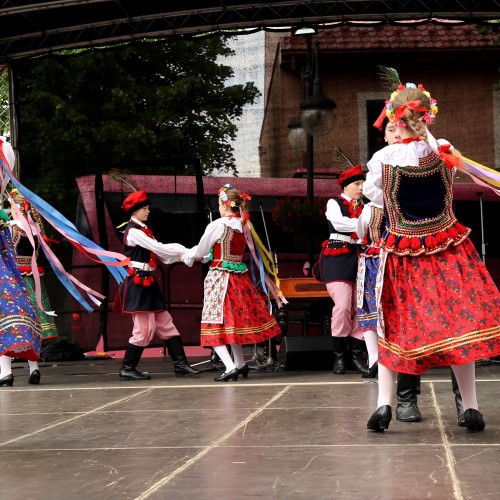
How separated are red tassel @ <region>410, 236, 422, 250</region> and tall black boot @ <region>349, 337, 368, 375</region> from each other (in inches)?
171

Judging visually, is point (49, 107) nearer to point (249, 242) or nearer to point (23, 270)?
point (23, 270)

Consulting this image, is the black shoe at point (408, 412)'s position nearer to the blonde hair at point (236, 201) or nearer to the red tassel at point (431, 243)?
the red tassel at point (431, 243)

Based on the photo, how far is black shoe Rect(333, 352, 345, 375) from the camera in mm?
9875

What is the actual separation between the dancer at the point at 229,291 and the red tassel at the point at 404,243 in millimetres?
4217

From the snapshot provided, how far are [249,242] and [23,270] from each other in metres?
2.61

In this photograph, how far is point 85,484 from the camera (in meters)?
4.34

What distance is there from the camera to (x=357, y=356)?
33.1ft

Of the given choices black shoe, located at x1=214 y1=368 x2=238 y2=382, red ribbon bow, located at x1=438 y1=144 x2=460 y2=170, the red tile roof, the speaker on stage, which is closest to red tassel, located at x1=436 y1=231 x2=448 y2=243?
red ribbon bow, located at x1=438 y1=144 x2=460 y2=170

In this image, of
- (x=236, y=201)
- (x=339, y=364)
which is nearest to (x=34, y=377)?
(x=236, y=201)

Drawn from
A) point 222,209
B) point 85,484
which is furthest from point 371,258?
point 85,484

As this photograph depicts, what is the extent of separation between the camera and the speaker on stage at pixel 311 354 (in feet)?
34.2

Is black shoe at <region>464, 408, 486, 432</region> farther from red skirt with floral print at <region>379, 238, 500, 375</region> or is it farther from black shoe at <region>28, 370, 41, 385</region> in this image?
black shoe at <region>28, 370, 41, 385</region>

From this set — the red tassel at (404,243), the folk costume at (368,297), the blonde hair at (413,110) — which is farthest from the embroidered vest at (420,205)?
the folk costume at (368,297)

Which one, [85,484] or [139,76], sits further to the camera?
[139,76]
